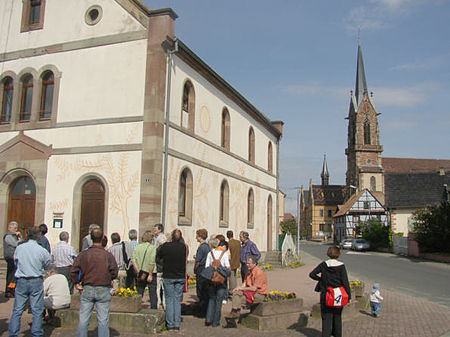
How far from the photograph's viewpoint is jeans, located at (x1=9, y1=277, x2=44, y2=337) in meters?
6.99

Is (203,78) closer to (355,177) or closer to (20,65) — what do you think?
(20,65)

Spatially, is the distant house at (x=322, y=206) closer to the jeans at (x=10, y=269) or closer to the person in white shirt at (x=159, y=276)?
the jeans at (x=10, y=269)

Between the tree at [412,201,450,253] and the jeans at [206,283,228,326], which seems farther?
the tree at [412,201,450,253]

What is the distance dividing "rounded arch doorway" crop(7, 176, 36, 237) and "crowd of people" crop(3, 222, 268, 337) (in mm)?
5399

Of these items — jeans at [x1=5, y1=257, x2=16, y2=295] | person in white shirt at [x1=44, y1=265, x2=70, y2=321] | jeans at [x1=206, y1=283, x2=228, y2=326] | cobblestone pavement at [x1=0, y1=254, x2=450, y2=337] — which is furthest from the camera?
jeans at [x1=5, y1=257, x2=16, y2=295]

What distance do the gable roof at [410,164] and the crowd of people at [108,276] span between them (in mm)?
93832

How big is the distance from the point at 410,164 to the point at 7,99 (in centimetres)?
9439

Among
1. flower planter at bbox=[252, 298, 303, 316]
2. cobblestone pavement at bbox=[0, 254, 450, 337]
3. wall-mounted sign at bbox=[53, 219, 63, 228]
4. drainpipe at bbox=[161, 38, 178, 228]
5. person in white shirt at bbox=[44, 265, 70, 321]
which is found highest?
drainpipe at bbox=[161, 38, 178, 228]

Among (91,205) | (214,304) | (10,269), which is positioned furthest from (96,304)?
(91,205)

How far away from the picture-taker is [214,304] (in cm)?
874

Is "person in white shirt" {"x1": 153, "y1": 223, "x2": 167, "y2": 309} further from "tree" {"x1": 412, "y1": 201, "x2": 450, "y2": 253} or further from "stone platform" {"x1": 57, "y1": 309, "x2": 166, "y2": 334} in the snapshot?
"tree" {"x1": 412, "y1": 201, "x2": 450, "y2": 253}

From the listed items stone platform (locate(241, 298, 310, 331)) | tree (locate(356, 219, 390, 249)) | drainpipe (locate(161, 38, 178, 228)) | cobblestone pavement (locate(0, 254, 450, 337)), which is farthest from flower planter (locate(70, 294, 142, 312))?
tree (locate(356, 219, 390, 249))

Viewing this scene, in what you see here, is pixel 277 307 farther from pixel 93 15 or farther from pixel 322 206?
pixel 322 206

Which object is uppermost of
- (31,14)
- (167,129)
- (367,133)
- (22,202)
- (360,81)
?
(360,81)
